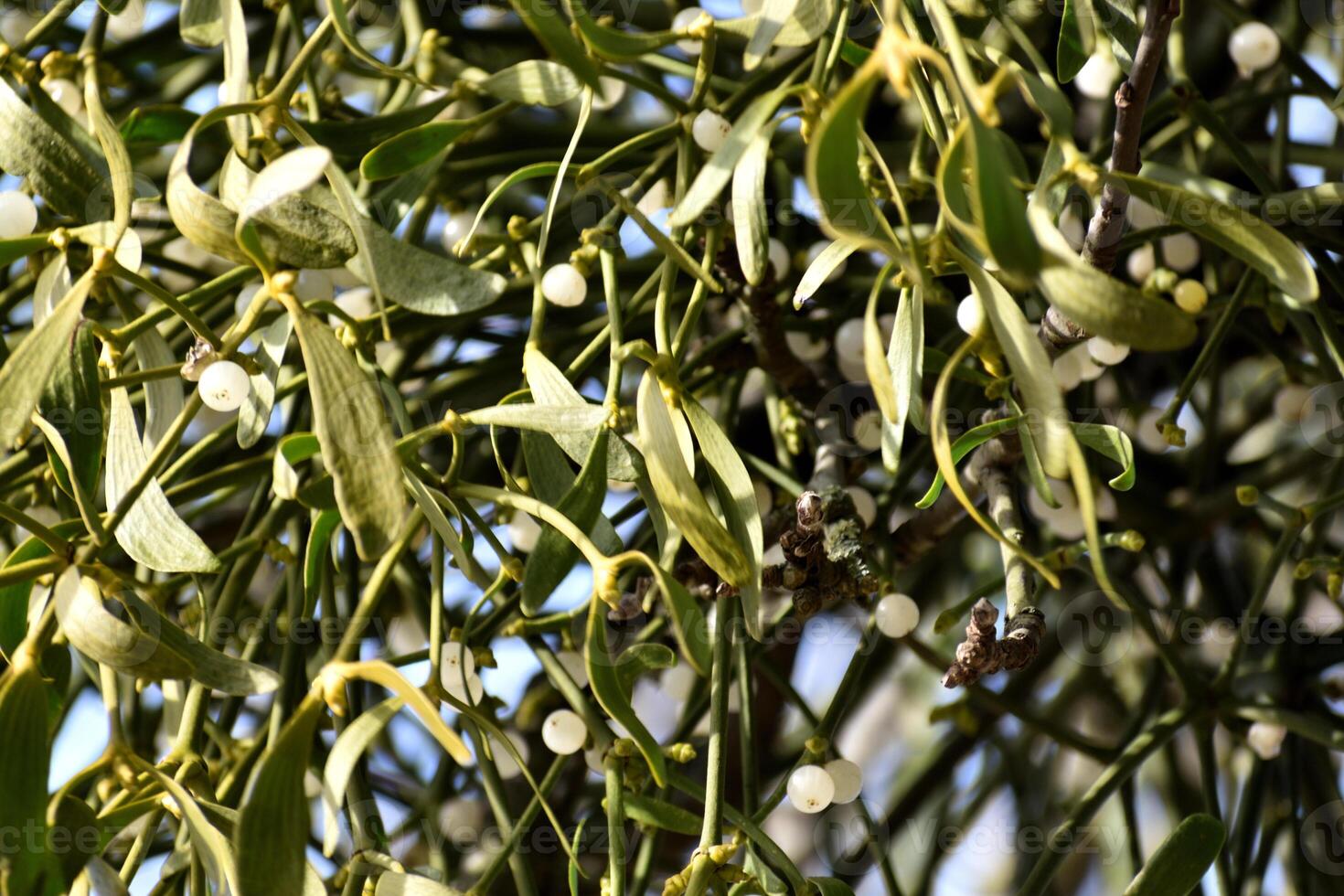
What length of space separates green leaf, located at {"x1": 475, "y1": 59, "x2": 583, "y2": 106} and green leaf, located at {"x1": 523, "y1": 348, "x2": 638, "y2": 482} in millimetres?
86

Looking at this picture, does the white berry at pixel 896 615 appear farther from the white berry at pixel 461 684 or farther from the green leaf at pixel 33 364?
the green leaf at pixel 33 364

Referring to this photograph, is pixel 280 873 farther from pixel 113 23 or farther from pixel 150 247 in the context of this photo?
pixel 113 23

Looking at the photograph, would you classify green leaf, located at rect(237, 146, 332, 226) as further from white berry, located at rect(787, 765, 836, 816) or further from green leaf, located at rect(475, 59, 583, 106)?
white berry, located at rect(787, 765, 836, 816)

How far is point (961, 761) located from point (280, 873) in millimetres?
624

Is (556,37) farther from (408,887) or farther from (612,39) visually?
(408,887)

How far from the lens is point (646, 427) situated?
1.21 feet

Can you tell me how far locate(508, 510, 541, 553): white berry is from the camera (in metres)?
0.65

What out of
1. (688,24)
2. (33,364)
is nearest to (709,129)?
(688,24)

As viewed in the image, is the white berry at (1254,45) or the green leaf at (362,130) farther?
the white berry at (1254,45)

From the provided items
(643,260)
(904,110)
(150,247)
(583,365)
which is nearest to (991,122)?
(583,365)

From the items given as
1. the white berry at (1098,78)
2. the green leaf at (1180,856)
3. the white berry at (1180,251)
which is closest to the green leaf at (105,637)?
the green leaf at (1180,856)

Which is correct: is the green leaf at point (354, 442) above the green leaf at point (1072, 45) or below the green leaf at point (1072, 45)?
above

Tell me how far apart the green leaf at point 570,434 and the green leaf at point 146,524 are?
0.11m

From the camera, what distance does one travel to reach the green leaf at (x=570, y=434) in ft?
1.36
